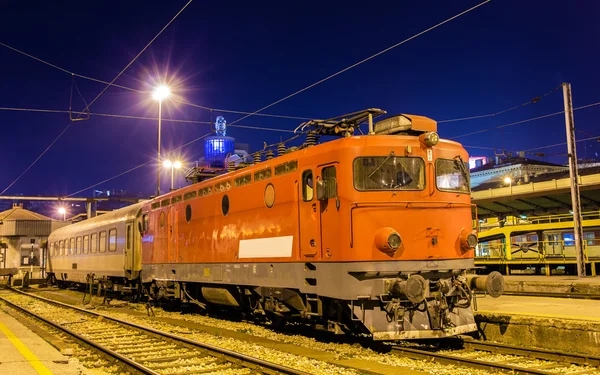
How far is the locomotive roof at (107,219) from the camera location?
72.3ft

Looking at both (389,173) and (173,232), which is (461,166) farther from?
(173,232)

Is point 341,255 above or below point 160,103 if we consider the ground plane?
below

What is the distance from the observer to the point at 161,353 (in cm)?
1087

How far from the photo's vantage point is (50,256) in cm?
3806

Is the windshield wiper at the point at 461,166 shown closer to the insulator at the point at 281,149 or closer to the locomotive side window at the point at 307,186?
the locomotive side window at the point at 307,186

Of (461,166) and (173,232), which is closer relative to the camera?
(461,166)

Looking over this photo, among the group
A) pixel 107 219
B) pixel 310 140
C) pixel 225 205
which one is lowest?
pixel 225 205

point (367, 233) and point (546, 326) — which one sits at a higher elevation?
point (367, 233)

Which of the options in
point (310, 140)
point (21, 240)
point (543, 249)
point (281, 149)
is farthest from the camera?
point (21, 240)

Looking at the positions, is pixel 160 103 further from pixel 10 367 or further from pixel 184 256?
pixel 10 367

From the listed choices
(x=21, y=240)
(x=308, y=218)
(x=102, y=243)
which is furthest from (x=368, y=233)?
(x=21, y=240)

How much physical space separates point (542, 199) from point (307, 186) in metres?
30.6

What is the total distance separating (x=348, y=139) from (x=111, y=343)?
22.5ft

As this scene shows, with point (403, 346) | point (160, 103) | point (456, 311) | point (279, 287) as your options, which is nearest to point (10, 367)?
point (279, 287)
